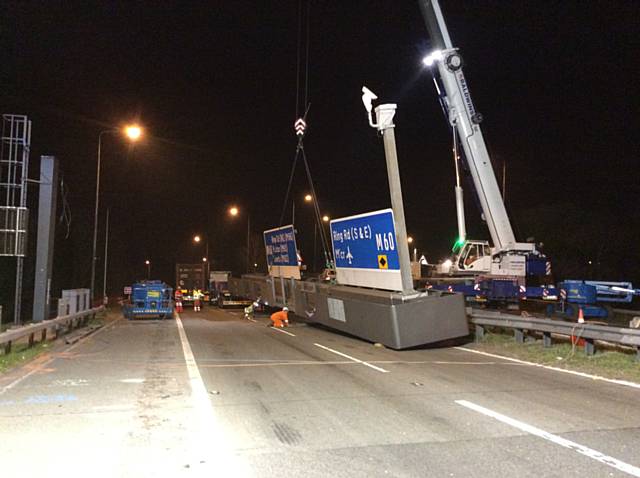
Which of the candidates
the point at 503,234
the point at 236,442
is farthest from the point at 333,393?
the point at 503,234

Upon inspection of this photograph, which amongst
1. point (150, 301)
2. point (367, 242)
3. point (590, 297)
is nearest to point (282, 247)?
point (367, 242)

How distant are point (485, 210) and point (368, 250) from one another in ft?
32.6

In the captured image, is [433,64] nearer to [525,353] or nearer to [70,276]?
[525,353]

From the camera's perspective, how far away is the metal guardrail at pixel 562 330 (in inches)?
452

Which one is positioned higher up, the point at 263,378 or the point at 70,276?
the point at 70,276

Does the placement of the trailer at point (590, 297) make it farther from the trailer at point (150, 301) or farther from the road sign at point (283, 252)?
the trailer at point (150, 301)

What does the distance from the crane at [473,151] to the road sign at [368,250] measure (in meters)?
8.45

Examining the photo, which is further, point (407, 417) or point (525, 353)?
point (525, 353)

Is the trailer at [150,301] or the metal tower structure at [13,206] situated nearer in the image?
the metal tower structure at [13,206]

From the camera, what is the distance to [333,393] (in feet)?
28.8

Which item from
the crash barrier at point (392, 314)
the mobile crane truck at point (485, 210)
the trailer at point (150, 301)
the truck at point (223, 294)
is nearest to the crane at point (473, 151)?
the mobile crane truck at point (485, 210)

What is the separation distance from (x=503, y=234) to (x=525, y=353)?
11447 millimetres

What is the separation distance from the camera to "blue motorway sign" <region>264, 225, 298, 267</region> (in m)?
21.9

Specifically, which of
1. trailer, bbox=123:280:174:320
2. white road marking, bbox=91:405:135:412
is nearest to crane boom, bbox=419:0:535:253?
trailer, bbox=123:280:174:320
